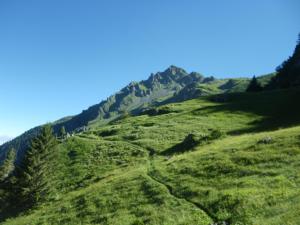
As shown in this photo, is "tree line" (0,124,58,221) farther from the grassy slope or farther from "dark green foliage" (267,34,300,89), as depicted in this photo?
"dark green foliage" (267,34,300,89)

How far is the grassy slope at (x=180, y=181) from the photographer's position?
79.4 feet

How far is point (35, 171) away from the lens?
52.0m

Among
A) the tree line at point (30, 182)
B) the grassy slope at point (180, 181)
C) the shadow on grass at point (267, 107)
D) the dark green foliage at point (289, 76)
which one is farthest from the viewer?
the dark green foliage at point (289, 76)

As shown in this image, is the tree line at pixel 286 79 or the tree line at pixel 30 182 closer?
the tree line at pixel 30 182

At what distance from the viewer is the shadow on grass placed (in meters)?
67.9

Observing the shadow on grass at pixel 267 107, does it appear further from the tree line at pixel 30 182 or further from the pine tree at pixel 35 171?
the tree line at pixel 30 182

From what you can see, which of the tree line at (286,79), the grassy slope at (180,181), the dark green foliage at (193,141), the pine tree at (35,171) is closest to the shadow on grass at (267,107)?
the grassy slope at (180,181)

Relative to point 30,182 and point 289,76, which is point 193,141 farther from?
point 289,76

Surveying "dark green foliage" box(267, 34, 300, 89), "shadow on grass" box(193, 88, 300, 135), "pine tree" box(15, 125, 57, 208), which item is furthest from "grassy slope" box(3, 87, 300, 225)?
"dark green foliage" box(267, 34, 300, 89)

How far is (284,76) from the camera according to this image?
12638cm

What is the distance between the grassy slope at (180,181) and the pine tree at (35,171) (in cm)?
222

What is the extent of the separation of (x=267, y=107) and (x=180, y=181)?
A: 184 feet

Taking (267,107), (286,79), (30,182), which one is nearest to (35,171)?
(30,182)

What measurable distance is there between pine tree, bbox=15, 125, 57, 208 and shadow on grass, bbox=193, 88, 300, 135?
30.4 metres
